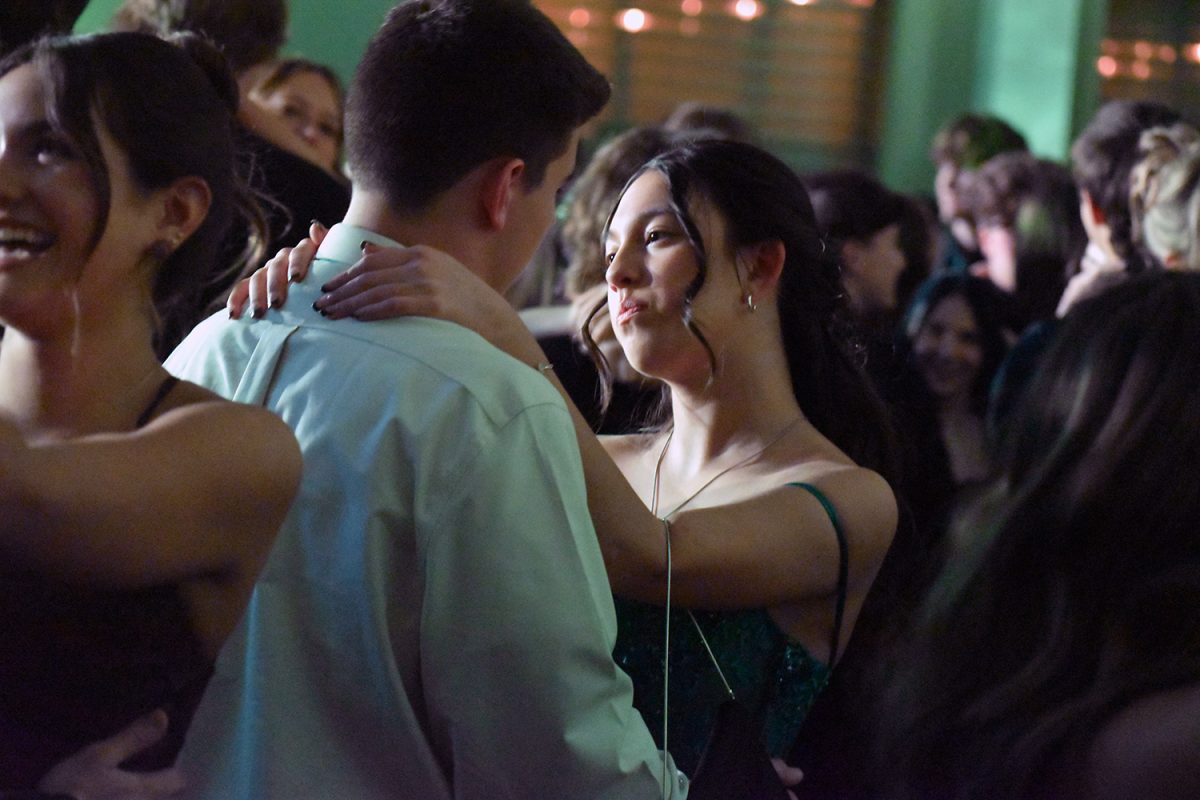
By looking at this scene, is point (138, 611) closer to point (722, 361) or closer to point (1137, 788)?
point (1137, 788)

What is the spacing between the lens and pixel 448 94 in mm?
1354

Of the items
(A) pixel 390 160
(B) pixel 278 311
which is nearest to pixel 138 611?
(B) pixel 278 311

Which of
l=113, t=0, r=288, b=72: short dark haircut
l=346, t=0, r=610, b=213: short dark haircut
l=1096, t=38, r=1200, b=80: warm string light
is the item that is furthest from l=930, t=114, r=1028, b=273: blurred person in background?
l=1096, t=38, r=1200, b=80: warm string light

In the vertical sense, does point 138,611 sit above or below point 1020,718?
above

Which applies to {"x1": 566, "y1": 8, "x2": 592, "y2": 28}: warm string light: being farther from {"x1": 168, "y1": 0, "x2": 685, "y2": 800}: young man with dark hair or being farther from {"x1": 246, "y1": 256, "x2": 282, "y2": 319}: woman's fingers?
{"x1": 168, "y1": 0, "x2": 685, "y2": 800}: young man with dark hair

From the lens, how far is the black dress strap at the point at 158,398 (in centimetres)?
110

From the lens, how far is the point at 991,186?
430 cm

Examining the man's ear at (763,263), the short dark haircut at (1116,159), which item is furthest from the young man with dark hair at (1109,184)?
the man's ear at (763,263)

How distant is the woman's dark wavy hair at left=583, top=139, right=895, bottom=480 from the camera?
1.85 metres

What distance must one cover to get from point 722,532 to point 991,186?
9.57 feet

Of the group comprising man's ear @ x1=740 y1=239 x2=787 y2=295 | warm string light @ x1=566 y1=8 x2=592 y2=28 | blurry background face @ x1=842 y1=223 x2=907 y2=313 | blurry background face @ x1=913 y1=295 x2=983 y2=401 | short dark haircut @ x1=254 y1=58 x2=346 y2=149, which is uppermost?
short dark haircut @ x1=254 y1=58 x2=346 y2=149

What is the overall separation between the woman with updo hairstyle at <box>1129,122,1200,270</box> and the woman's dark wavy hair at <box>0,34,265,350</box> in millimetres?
1998

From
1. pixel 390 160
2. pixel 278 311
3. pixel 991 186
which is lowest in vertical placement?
pixel 991 186

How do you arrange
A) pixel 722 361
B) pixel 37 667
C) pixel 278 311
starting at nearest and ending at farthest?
pixel 37 667, pixel 278 311, pixel 722 361
